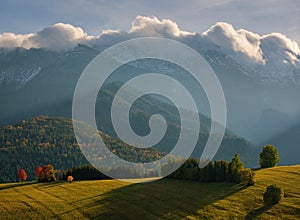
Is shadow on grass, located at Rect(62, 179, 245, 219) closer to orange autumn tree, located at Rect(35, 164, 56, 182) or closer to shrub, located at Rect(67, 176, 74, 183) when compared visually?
shrub, located at Rect(67, 176, 74, 183)

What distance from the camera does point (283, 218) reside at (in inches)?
2391

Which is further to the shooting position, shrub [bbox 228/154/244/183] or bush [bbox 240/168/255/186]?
shrub [bbox 228/154/244/183]

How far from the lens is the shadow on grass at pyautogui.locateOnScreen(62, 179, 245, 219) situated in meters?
67.0

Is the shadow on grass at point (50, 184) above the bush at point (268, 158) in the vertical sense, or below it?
below

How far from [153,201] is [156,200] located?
2.94 ft

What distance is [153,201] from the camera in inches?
2968

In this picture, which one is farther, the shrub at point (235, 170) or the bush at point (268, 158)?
the bush at point (268, 158)

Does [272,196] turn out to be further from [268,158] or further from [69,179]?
[69,179]

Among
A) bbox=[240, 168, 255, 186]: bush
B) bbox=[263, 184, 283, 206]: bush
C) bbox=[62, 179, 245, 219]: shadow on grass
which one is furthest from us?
bbox=[240, 168, 255, 186]: bush

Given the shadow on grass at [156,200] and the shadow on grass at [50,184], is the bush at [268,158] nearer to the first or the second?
the shadow on grass at [156,200]

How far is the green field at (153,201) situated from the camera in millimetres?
65663

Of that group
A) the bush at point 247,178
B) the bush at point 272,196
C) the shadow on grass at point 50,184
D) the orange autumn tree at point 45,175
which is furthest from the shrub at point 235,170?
the orange autumn tree at point 45,175

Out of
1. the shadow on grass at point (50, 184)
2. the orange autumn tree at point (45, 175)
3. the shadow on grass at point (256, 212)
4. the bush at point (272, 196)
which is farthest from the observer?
the orange autumn tree at point (45, 175)

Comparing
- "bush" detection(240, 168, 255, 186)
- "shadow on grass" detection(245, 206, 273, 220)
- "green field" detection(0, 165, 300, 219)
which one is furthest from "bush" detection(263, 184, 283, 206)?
"bush" detection(240, 168, 255, 186)
